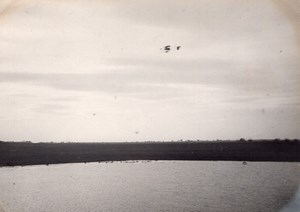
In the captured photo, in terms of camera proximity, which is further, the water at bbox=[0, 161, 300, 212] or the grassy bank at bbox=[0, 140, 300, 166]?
the grassy bank at bbox=[0, 140, 300, 166]

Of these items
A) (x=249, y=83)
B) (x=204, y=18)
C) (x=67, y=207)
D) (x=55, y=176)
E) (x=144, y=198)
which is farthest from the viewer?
(x=55, y=176)

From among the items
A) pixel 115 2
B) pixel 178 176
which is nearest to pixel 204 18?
pixel 115 2

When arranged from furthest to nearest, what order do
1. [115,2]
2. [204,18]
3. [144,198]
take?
[144,198] < [204,18] < [115,2]

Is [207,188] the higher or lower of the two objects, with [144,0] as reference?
lower

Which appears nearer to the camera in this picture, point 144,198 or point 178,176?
point 144,198

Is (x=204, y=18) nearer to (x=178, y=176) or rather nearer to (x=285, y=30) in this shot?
(x=285, y=30)

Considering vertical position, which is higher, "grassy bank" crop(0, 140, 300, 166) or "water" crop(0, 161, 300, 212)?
"water" crop(0, 161, 300, 212)

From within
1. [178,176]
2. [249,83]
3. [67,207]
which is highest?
[249,83]

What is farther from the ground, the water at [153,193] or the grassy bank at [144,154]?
the water at [153,193]

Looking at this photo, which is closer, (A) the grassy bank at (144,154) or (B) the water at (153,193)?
(B) the water at (153,193)

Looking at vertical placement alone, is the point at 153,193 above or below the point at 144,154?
above

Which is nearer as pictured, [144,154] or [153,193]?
[153,193]
